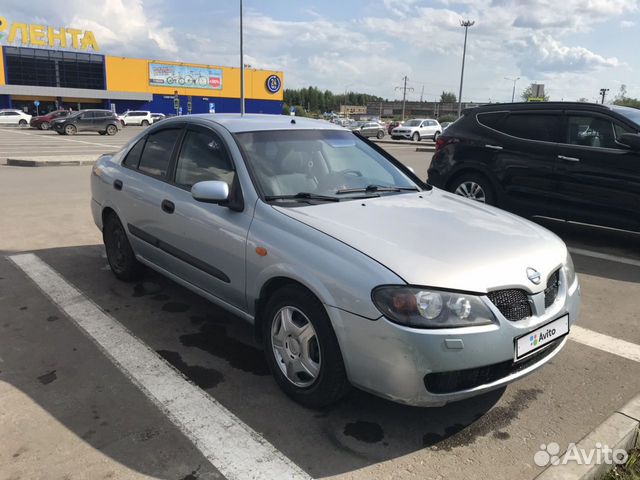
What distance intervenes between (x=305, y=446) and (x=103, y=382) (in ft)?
4.65

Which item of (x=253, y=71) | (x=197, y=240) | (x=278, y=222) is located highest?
(x=253, y=71)

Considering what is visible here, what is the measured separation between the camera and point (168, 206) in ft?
13.4

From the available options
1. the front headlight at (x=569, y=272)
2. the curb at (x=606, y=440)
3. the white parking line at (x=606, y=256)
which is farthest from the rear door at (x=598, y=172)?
the curb at (x=606, y=440)

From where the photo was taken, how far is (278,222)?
3.17 m

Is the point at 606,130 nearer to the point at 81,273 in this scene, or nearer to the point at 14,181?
the point at 81,273

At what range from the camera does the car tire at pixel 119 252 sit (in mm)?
4945

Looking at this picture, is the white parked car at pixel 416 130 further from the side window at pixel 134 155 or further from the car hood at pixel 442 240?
the car hood at pixel 442 240

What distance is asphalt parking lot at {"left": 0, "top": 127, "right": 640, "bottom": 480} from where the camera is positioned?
2.59 metres

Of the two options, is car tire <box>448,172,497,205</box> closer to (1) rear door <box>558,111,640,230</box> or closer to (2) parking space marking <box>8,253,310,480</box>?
(1) rear door <box>558,111,640,230</box>

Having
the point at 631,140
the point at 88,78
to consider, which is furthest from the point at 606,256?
the point at 88,78

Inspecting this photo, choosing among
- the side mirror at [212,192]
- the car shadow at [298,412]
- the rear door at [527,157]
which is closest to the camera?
the car shadow at [298,412]

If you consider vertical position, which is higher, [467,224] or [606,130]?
[606,130]

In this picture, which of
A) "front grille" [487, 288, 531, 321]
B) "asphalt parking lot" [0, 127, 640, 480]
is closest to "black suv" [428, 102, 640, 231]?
"asphalt parking lot" [0, 127, 640, 480]

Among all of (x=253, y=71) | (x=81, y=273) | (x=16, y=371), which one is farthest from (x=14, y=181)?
(x=253, y=71)
